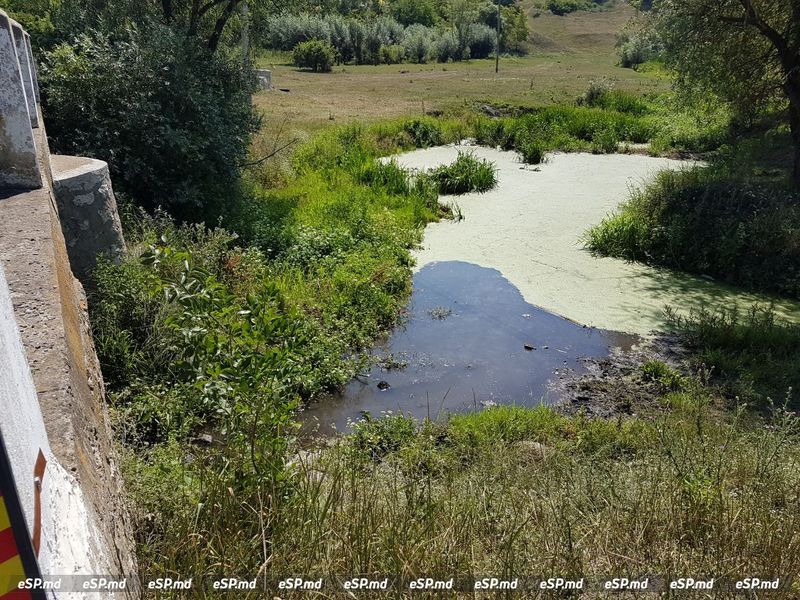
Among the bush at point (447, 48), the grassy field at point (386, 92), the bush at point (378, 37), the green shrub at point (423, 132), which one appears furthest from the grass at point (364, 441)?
the bush at point (447, 48)

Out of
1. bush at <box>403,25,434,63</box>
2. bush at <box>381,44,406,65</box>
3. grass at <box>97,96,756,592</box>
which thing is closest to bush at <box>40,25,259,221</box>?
grass at <box>97,96,756,592</box>

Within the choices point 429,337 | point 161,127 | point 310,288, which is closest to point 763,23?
point 429,337

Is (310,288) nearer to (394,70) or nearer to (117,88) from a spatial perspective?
(117,88)

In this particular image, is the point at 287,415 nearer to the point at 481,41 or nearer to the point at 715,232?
the point at 715,232

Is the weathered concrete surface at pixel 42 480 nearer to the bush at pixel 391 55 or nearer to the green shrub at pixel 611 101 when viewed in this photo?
the green shrub at pixel 611 101

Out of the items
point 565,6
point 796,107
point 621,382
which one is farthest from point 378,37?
point 565,6

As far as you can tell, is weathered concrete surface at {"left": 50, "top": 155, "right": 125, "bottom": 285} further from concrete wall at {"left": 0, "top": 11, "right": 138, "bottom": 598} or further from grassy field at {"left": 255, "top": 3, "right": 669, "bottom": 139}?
grassy field at {"left": 255, "top": 3, "right": 669, "bottom": 139}

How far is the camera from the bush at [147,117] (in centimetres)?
754

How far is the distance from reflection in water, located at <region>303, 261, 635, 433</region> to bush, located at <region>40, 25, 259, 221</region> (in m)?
3.11

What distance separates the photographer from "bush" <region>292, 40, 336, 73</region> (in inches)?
1474

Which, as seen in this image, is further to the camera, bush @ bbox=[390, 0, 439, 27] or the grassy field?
bush @ bbox=[390, 0, 439, 27]

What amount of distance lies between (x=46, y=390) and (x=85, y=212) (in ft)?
11.5

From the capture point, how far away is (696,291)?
8.20m

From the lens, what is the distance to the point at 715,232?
885 cm
